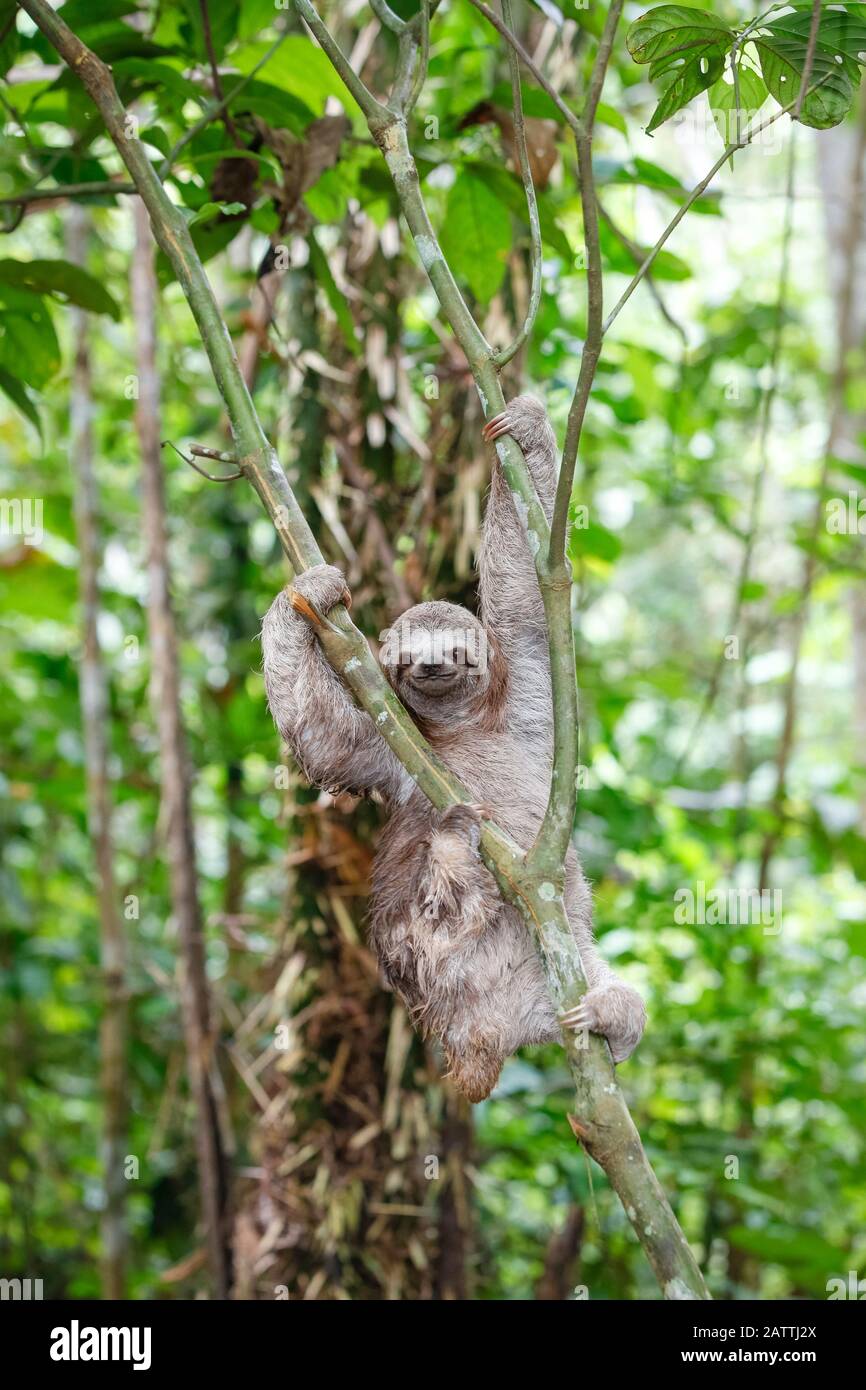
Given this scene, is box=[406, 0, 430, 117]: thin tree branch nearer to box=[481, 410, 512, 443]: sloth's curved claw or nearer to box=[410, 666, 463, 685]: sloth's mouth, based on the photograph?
box=[481, 410, 512, 443]: sloth's curved claw

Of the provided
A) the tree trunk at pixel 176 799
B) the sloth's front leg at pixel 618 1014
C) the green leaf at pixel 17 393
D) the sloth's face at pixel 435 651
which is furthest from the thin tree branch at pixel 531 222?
the tree trunk at pixel 176 799

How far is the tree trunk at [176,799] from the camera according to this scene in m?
5.00

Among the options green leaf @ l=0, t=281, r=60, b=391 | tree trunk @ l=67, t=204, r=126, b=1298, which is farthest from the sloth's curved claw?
tree trunk @ l=67, t=204, r=126, b=1298

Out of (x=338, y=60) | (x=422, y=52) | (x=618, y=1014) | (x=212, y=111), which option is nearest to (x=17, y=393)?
(x=212, y=111)

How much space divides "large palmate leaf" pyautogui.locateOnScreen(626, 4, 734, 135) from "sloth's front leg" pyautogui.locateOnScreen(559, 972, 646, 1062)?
190 centimetres

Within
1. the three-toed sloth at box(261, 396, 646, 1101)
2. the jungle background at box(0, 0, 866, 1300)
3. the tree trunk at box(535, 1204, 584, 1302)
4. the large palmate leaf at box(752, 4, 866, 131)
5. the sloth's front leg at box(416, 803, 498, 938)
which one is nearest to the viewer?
the large palmate leaf at box(752, 4, 866, 131)

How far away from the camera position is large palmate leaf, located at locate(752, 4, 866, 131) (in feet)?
8.38

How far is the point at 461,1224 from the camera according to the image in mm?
4938

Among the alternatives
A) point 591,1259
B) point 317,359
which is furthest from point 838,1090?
point 317,359

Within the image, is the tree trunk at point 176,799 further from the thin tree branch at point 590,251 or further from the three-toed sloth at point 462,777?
the thin tree branch at point 590,251

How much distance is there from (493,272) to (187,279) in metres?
1.21

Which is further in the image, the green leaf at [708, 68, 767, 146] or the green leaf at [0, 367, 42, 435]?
the green leaf at [0, 367, 42, 435]

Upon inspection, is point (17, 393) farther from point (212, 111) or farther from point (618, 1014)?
point (618, 1014)
